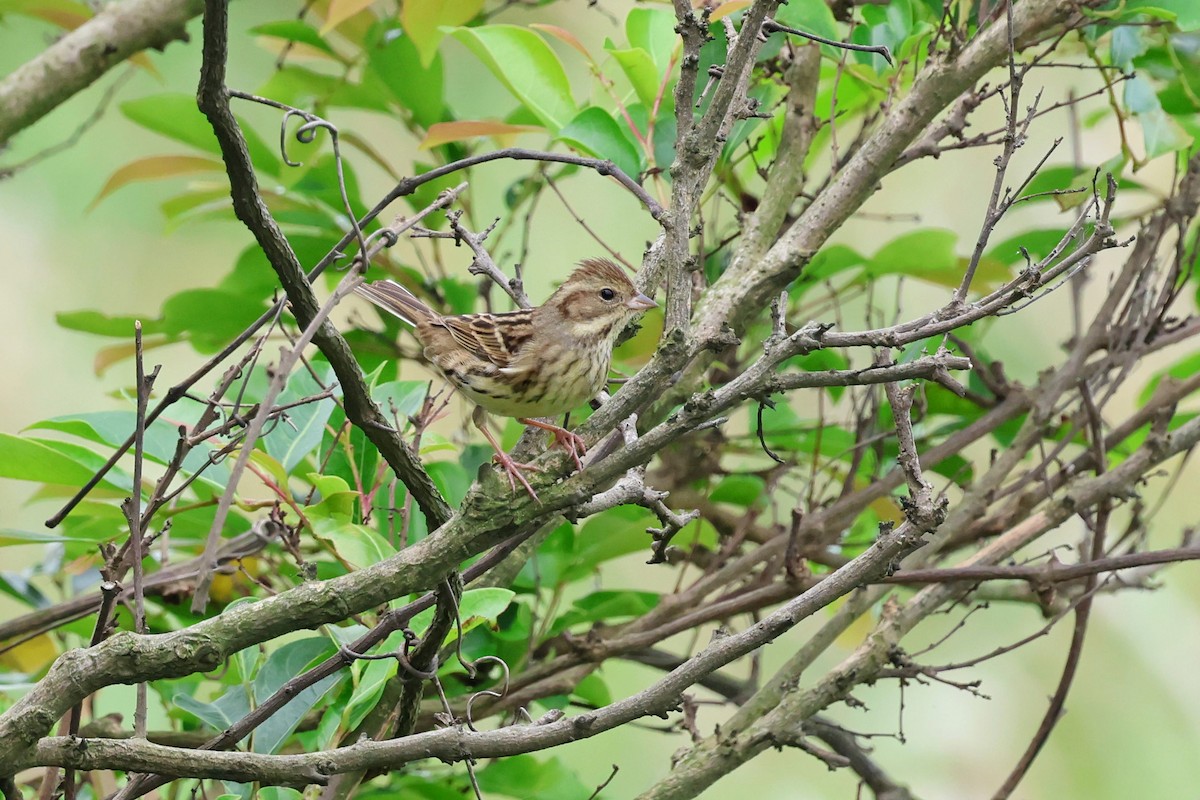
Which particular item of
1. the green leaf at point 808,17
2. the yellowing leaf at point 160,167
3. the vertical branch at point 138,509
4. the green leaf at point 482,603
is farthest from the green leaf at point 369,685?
the yellowing leaf at point 160,167

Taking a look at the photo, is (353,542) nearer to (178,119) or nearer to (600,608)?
(600,608)

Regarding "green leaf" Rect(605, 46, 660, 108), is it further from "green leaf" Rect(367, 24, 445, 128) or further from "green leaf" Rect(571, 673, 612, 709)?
"green leaf" Rect(571, 673, 612, 709)

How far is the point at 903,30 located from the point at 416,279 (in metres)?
1.24

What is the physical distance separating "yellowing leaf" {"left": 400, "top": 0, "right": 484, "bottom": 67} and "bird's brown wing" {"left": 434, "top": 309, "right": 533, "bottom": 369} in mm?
573

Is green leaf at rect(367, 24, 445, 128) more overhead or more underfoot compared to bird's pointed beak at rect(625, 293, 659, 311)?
more overhead

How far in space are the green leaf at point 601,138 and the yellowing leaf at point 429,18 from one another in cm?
43

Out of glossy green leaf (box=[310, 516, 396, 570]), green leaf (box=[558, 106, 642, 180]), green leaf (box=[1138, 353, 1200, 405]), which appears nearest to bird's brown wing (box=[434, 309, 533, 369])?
green leaf (box=[558, 106, 642, 180])

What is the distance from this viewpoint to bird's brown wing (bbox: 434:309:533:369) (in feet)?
7.45

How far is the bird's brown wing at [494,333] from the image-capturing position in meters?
2.27

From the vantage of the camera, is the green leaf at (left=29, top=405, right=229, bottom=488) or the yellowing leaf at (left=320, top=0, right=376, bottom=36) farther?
the yellowing leaf at (left=320, top=0, right=376, bottom=36)

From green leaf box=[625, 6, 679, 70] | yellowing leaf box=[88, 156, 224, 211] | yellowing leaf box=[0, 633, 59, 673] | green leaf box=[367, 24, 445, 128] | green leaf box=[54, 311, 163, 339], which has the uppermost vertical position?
yellowing leaf box=[88, 156, 224, 211]

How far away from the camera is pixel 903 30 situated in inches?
94.3

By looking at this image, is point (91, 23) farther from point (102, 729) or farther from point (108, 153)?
point (108, 153)

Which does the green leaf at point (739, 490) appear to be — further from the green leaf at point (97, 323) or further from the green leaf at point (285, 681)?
the green leaf at point (97, 323)
